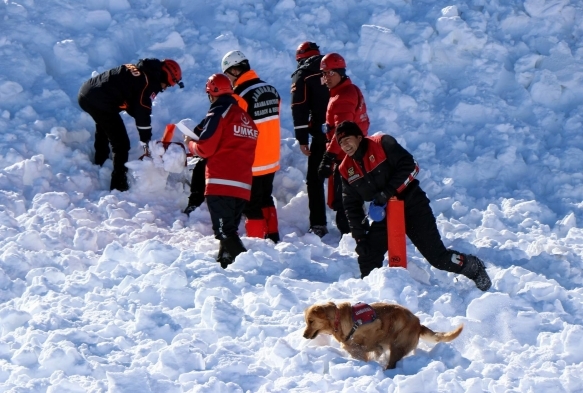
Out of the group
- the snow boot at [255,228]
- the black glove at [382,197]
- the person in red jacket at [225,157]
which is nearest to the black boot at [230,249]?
the person in red jacket at [225,157]

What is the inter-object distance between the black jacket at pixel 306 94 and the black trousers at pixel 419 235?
1.86 metres

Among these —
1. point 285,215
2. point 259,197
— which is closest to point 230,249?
point 259,197

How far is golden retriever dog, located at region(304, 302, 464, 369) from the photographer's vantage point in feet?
18.7

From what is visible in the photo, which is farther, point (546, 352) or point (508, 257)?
point (508, 257)

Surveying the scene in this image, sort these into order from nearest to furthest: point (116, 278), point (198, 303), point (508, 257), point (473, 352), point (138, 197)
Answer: point (473, 352)
point (198, 303)
point (116, 278)
point (508, 257)
point (138, 197)

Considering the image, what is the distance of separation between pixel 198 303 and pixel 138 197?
2.65 meters

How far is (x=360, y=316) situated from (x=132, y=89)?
416 centimetres

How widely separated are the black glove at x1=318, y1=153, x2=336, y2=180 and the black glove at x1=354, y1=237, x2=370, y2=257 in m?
1.20

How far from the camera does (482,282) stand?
23.2ft

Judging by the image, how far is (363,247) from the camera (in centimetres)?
721

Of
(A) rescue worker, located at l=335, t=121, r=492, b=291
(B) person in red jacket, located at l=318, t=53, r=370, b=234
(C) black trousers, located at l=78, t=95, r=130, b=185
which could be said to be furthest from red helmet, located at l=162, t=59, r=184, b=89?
(A) rescue worker, located at l=335, t=121, r=492, b=291

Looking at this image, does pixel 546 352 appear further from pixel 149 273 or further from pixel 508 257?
pixel 149 273

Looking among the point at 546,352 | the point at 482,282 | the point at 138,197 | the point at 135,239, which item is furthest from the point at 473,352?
the point at 138,197

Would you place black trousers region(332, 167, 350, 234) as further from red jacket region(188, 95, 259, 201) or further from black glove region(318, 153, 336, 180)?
red jacket region(188, 95, 259, 201)
